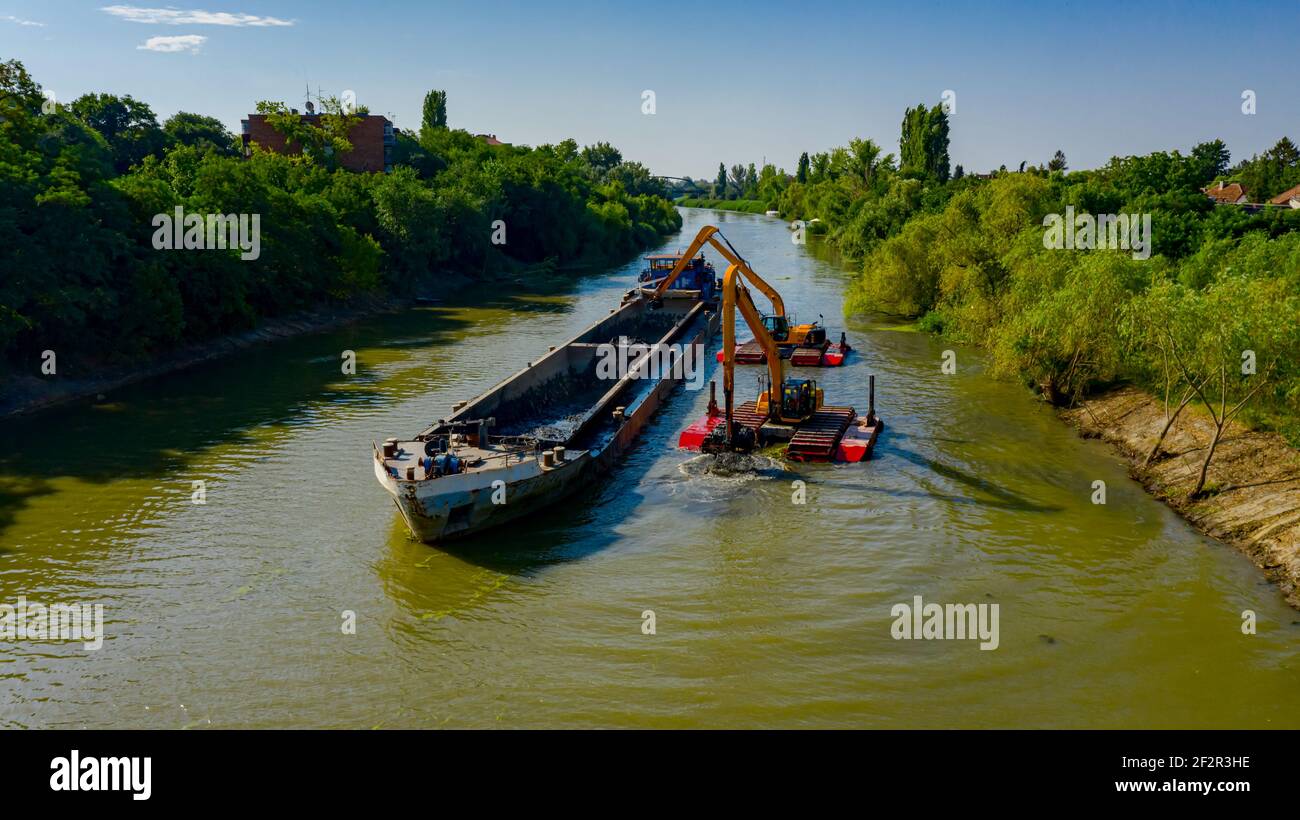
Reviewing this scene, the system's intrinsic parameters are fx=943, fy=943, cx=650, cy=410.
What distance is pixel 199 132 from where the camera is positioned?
89500 mm

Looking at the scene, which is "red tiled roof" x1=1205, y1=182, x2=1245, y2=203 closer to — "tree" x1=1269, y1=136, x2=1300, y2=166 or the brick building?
"tree" x1=1269, y1=136, x2=1300, y2=166

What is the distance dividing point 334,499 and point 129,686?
9.53 metres

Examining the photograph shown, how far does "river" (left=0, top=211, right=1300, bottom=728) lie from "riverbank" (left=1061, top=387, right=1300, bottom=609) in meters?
0.62

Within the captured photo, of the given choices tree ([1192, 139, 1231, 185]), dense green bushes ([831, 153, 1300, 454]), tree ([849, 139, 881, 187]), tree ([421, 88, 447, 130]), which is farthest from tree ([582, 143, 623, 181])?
dense green bushes ([831, 153, 1300, 454])

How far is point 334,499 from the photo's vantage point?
25.9m

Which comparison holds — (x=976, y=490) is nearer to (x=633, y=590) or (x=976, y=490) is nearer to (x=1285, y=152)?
(x=633, y=590)

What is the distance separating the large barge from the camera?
22.6 metres

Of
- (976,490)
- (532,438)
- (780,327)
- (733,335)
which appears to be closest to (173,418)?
(532,438)

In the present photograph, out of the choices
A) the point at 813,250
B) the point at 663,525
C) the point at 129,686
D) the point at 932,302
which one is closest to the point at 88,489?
the point at 129,686

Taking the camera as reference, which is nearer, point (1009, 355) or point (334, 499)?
point (334, 499)

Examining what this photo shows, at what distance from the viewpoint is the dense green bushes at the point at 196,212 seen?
35406 millimetres
